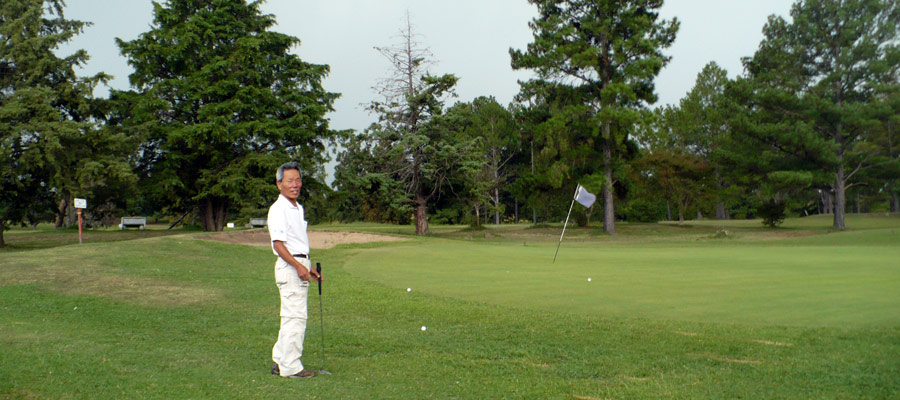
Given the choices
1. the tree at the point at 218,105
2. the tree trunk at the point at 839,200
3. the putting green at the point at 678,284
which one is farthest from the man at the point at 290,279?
the tree trunk at the point at 839,200

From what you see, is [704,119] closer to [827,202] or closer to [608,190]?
[827,202]

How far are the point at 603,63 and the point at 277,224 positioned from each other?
3867cm

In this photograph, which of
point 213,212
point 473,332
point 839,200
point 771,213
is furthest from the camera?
point 771,213

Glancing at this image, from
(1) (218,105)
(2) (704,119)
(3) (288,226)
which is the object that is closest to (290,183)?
(3) (288,226)

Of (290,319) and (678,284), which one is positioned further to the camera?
(678,284)

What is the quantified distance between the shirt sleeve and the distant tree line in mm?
24506

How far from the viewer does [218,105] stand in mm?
33469

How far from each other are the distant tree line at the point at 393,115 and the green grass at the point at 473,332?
1615 centimetres

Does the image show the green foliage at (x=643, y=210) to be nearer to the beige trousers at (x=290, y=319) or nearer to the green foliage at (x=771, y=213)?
the green foliage at (x=771, y=213)

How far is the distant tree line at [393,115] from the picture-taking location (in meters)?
28.6

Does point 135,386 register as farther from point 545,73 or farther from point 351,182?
point 545,73

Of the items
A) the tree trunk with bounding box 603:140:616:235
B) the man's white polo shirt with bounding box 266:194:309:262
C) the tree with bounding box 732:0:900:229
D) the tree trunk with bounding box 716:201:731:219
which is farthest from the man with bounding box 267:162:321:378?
the tree trunk with bounding box 716:201:731:219

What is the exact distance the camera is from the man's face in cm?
617

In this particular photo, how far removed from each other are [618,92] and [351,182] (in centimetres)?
1715
